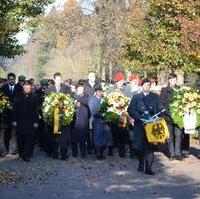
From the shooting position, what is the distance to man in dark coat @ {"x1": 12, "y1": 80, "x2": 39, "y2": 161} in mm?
16375

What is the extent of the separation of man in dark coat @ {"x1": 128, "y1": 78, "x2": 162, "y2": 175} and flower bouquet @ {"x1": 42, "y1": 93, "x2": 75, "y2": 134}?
2.92m

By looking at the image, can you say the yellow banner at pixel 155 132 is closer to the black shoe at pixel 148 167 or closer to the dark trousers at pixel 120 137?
the black shoe at pixel 148 167

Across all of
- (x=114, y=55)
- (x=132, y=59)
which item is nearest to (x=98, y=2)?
(x=114, y=55)

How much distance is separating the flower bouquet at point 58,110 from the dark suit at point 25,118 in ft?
1.20

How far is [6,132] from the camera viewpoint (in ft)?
59.4

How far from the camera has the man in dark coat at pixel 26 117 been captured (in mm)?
16375

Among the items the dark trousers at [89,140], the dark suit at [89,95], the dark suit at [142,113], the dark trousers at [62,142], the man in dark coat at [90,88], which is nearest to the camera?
the dark suit at [142,113]

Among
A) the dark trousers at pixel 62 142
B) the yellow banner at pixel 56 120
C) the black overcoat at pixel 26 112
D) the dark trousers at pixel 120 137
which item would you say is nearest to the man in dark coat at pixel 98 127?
the dark trousers at pixel 120 137

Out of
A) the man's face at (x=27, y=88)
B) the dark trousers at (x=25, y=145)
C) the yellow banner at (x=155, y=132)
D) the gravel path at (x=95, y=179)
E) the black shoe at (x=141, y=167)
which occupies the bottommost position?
the gravel path at (x=95, y=179)

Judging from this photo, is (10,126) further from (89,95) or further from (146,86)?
(146,86)

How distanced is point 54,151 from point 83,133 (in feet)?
3.08

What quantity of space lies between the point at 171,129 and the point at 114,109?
60.3 inches

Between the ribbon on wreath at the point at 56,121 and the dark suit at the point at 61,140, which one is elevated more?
the ribbon on wreath at the point at 56,121

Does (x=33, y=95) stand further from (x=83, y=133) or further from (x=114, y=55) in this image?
(x=114, y=55)
